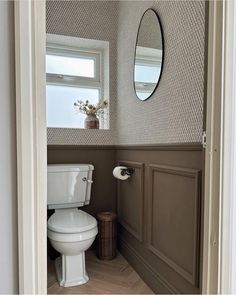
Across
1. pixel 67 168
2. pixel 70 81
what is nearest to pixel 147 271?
pixel 67 168

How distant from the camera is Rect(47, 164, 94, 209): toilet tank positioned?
79.4 inches

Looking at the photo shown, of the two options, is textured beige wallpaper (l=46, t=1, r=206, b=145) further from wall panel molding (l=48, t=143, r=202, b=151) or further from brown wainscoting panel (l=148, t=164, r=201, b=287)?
brown wainscoting panel (l=148, t=164, r=201, b=287)

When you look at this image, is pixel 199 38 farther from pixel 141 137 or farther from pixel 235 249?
pixel 235 249

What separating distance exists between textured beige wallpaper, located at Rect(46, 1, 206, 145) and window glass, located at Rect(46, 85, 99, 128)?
0.13 meters

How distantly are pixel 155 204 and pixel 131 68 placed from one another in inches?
46.0

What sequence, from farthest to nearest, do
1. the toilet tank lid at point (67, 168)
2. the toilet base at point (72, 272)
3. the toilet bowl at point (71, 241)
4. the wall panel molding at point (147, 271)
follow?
the toilet tank lid at point (67, 168) → the toilet base at point (72, 272) → the toilet bowl at point (71, 241) → the wall panel molding at point (147, 271)

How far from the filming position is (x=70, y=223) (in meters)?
1.81

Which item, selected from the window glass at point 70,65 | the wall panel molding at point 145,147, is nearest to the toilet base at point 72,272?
the wall panel molding at point 145,147

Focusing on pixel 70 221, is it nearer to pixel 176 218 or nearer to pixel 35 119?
pixel 176 218

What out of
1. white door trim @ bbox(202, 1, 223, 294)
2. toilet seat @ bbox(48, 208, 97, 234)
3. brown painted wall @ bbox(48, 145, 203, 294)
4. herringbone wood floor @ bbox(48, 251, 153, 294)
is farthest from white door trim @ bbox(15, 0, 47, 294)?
herringbone wood floor @ bbox(48, 251, 153, 294)

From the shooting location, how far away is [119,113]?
7.91 feet

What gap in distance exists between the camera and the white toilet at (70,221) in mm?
1729

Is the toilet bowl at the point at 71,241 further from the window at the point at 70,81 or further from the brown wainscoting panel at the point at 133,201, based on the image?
the window at the point at 70,81

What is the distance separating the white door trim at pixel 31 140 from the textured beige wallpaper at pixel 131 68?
85 centimetres
